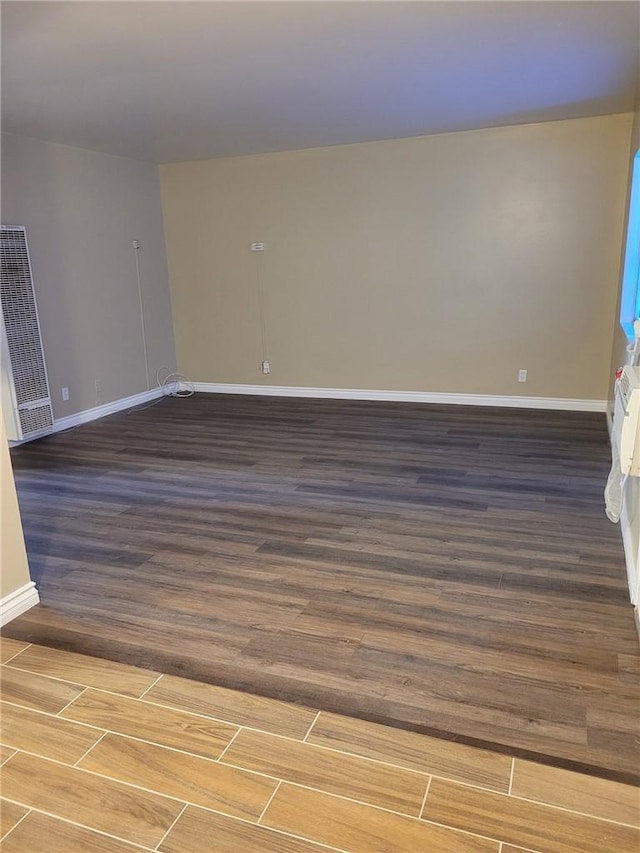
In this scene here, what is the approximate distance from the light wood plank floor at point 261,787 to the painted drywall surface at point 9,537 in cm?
58

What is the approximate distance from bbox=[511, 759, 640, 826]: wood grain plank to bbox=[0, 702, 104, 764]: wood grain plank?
1.23 m

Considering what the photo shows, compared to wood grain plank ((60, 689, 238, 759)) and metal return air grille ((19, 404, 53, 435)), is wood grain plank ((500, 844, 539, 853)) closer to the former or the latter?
wood grain plank ((60, 689, 238, 759))

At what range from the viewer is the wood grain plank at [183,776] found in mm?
1599

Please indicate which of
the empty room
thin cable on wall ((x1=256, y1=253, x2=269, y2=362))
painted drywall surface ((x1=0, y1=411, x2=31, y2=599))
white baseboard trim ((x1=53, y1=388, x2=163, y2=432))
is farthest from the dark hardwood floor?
thin cable on wall ((x1=256, y1=253, x2=269, y2=362))

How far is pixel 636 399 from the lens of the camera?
2.22 metres

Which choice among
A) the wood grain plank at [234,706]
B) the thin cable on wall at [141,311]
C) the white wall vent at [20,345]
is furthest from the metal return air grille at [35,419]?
the wood grain plank at [234,706]

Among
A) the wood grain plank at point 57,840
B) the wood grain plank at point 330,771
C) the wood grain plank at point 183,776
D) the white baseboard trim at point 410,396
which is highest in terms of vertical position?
the white baseboard trim at point 410,396

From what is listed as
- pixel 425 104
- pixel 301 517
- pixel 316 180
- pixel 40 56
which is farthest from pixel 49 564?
pixel 316 180

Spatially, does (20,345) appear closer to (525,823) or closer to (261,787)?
(261,787)

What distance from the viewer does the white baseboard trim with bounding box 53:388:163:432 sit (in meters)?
5.40

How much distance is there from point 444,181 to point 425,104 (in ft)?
4.14

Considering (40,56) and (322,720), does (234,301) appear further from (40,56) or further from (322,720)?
(322,720)

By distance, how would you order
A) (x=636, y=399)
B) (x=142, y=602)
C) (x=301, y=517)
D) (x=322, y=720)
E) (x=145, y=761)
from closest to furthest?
1. (x=145, y=761)
2. (x=322, y=720)
3. (x=636, y=399)
4. (x=142, y=602)
5. (x=301, y=517)

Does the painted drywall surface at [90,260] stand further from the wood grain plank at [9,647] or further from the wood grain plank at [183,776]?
the wood grain plank at [183,776]
